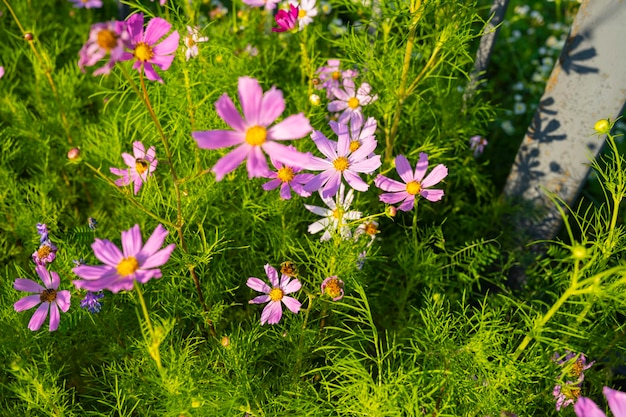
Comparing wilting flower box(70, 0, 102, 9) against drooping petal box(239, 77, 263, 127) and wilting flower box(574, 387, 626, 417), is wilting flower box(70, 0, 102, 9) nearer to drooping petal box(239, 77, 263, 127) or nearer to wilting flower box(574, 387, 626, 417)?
drooping petal box(239, 77, 263, 127)

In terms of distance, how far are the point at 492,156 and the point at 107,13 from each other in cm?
209

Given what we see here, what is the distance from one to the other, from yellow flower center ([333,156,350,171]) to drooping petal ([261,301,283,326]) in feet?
1.25

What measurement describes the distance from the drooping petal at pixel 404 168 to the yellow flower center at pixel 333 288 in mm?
346

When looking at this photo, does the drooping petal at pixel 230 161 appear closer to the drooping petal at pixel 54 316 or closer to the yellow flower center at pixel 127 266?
the yellow flower center at pixel 127 266

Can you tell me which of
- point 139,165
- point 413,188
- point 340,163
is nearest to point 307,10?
point 340,163

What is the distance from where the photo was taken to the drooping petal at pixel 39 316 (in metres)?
1.12

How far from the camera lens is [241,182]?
4.87ft

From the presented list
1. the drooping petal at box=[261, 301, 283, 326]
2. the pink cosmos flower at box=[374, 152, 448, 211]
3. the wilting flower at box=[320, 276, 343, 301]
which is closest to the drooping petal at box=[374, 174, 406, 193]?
the pink cosmos flower at box=[374, 152, 448, 211]

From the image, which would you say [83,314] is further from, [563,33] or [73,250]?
[563,33]

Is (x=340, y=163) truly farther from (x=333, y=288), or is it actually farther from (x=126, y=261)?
(x=126, y=261)

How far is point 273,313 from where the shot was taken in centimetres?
120

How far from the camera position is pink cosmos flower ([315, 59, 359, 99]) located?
1602 mm

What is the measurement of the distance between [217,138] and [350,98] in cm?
89


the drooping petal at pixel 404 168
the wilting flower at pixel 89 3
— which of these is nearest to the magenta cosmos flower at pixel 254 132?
the drooping petal at pixel 404 168
